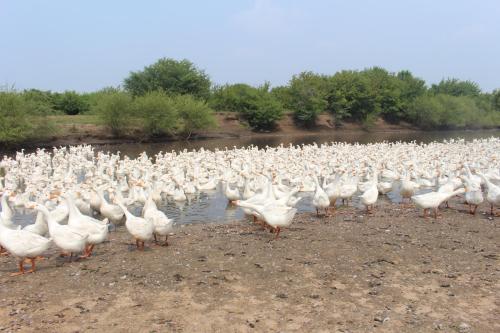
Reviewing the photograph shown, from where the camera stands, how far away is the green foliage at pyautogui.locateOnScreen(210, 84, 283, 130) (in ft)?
202

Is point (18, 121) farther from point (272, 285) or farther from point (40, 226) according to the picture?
point (272, 285)

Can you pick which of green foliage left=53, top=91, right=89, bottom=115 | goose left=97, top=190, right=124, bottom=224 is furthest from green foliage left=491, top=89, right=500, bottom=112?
goose left=97, top=190, right=124, bottom=224

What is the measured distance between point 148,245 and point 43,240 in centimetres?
247

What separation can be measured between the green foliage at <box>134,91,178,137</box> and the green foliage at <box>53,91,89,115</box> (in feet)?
51.3

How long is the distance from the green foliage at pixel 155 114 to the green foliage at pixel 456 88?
7098 cm

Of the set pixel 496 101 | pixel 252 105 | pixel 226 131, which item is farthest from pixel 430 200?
pixel 496 101

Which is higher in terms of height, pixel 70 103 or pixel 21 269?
pixel 70 103

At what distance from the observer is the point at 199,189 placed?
18.5 m

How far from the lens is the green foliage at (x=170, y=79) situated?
65.0 m

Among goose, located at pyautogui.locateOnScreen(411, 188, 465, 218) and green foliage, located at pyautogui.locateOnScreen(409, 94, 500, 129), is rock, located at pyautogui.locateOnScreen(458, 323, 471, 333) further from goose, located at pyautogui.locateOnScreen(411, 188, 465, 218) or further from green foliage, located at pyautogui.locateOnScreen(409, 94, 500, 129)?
green foliage, located at pyautogui.locateOnScreen(409, 94, 500, 129)

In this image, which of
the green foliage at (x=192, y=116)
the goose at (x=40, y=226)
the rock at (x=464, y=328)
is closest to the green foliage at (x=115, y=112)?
the green foliage at (x=192, y=116)

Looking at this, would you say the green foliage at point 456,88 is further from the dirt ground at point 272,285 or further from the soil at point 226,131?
the dirt ground at point 272,285

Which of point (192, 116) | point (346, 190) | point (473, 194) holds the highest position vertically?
point (192, 116)

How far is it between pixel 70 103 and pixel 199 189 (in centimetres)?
4840
